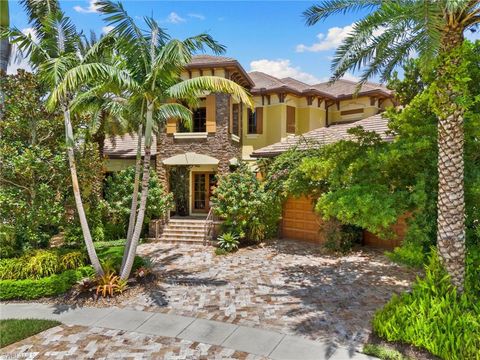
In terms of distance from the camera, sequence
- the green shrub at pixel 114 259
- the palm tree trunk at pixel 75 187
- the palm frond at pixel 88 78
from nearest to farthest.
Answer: the palm frond at pixel 88 78 < the palm tree trunk at pixel 75 187 < the green shrub at pixel 114 259

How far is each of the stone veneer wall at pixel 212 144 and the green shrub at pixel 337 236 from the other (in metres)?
6.88

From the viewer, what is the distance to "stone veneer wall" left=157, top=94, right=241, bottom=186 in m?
18.6

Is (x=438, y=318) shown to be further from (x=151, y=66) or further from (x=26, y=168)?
(x=26, y=168)

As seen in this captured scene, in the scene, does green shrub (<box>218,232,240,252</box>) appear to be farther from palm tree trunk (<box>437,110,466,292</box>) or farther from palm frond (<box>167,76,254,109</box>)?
palm tree trunk (<box>437,110,466,292</box>)

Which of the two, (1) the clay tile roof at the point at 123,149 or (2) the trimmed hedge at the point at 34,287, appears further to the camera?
(1) the clay tile roof at the point at 123,149

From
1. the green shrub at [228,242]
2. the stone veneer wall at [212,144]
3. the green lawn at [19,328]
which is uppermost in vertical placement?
the stone veneer wall at [212,144]

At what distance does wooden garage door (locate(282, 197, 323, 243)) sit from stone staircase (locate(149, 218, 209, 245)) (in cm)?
459

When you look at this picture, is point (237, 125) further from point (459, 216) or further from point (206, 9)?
point (459, 216)

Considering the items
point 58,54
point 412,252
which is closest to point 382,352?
point 412,252

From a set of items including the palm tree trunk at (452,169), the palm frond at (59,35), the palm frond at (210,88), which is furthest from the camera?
the palm frond at (59,35)

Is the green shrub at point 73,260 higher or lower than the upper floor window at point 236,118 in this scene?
lower

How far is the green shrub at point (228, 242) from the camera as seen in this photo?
15.6 m

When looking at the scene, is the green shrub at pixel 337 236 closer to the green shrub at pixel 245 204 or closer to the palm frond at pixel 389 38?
the green shrub at pixel 245 204

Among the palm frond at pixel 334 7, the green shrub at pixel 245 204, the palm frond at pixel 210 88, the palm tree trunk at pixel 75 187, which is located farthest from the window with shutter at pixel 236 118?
the palm frond at pixel 334 7
